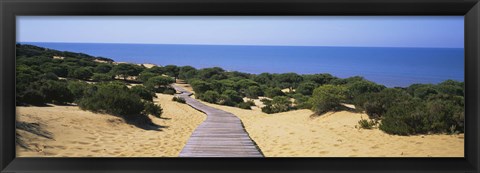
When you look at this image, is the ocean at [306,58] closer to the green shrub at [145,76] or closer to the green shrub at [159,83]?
the green shrub at [159,83]

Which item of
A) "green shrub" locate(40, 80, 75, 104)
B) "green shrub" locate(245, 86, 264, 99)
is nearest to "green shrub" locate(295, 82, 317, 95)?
"green shrub" locate(245, 86, 264, 99)

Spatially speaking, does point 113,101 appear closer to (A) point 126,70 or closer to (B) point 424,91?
(A) point 126,70

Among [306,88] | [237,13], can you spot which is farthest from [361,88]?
[237,13]

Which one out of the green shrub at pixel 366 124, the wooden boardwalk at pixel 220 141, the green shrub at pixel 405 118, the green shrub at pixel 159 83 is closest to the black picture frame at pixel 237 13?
the wooden boardwalk at pixel 220 141

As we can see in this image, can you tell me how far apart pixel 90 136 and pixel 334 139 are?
2928 millimetres

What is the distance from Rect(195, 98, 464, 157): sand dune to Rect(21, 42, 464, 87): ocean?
0.76m

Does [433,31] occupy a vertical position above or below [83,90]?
above

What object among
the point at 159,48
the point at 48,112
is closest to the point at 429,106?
the point at 159,48

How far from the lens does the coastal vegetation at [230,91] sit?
16.7ft

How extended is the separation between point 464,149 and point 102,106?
4414 mm

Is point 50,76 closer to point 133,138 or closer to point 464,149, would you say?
point 133,138

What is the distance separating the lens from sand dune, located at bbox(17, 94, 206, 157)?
4277 millimetres

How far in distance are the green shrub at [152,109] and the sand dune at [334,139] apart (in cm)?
112
